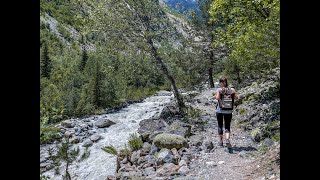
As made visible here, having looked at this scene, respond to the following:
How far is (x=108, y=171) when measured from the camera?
12539 millimetres

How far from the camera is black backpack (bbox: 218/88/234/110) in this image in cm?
920

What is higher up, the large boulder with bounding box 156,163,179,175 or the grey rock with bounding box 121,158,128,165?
the large boulder with bounding box 156,163,179,175

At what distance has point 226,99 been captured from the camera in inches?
362

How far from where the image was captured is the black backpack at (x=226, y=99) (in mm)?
9195

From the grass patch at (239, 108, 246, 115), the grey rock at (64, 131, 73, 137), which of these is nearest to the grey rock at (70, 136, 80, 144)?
the grey rock at (64, 131, 73, 137)

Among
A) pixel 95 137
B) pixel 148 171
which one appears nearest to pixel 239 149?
pixel 148 171

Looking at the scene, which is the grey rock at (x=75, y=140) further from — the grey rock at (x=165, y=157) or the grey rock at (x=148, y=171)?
the grey rock at (x=148, y=171)

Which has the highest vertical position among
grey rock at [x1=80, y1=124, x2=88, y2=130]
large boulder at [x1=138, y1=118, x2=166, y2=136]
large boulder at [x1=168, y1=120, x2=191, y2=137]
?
large boulder at [x1=168, y1=120, x2=191, y2=137]

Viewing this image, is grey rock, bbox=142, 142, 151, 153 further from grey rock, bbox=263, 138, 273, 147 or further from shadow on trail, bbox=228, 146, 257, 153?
grey rock, bbox=263, 138, 273, 147
